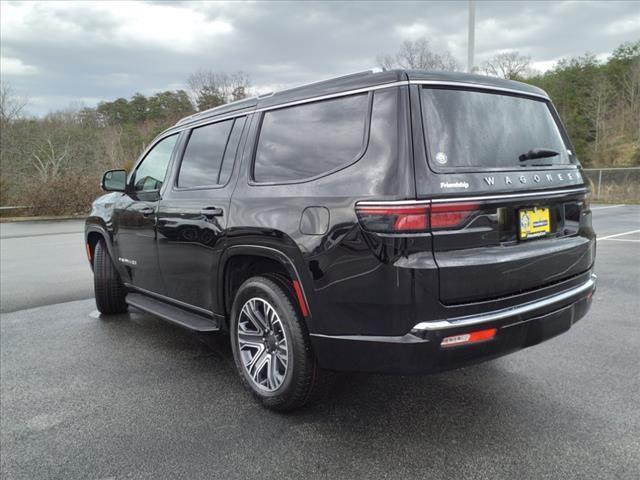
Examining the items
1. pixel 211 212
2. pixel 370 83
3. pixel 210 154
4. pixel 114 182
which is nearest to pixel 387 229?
pixel 370 83

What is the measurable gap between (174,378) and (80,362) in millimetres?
953

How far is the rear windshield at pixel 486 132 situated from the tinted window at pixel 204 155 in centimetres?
163

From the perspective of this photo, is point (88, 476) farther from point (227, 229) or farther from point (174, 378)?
point (227, 229)

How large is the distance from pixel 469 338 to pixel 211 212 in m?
1.89

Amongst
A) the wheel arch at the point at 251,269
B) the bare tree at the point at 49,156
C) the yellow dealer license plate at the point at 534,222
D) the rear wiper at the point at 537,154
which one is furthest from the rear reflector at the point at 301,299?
the bare tree at the point at 49,156

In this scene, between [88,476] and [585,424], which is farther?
[585,424]

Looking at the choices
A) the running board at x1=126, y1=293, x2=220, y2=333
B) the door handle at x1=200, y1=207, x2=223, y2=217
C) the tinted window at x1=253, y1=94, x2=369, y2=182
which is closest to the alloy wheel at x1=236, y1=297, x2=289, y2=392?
the running board at x1=126, y1=293, x2=220, y2=333

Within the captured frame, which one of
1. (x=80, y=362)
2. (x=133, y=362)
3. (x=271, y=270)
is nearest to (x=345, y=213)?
(x=271, y=270)

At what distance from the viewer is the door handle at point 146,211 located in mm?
4096

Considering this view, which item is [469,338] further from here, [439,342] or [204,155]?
[204,155]

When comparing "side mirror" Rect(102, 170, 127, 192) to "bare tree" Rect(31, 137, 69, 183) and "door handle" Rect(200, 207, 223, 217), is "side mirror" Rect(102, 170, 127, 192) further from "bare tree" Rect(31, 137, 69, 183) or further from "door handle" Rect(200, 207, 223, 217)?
"bare tree" Rect(31, 137, 69, 183)

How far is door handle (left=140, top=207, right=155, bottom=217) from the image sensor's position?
13.4 ft

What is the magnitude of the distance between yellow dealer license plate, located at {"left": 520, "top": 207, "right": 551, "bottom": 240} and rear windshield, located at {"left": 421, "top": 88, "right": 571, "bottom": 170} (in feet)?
0.87

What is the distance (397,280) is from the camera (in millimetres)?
2279
